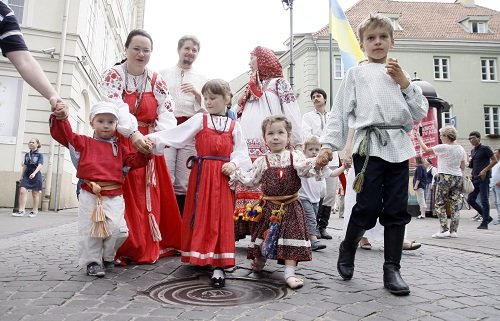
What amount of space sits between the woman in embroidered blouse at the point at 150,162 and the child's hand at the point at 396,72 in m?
2.04

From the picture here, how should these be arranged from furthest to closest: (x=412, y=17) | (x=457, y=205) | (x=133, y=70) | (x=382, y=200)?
1. (x=412, y=17)
2. (x=457, y=205)
3. (x=133, y=70)
4. (x=382, y=200)

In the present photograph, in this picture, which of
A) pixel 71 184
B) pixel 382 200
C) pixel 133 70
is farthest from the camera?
pixel 71 184

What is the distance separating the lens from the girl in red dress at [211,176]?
149 inches

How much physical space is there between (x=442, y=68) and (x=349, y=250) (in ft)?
110

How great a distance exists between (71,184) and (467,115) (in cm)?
2813

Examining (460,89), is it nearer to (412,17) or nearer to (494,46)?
(494,46)

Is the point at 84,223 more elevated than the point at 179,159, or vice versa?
the point at 179,159

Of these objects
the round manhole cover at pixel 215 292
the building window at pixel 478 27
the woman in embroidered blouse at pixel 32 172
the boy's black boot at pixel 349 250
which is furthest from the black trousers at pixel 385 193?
the building window at pixel 478 27

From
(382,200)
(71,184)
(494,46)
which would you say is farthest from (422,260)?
(494,46)

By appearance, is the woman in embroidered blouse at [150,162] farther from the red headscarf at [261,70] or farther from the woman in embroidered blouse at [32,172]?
the woman in embroidered blouse at [32,172]

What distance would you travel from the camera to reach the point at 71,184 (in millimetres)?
16469

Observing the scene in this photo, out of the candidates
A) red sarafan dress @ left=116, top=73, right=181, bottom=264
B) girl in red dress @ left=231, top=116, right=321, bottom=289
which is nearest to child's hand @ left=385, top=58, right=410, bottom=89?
girl in red dress @ left=231, top=116, right=321, bottom=289

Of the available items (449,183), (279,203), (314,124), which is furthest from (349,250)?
(449,183)

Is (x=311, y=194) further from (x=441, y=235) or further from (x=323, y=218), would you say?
(x=441, y=235)
